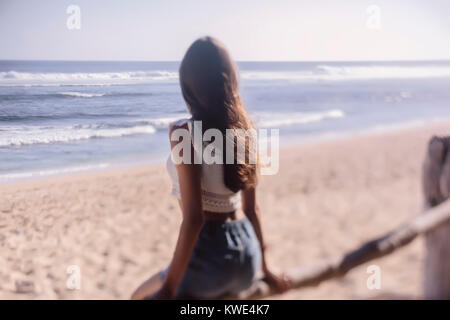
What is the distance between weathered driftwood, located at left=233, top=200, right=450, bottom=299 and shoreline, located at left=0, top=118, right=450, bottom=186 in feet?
21.4

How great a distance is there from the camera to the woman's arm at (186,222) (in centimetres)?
114

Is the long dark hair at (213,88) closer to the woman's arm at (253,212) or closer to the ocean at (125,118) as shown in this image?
the woman's arm at (253,212)

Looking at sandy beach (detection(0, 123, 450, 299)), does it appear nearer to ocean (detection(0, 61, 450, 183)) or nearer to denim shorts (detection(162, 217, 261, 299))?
denim shorts (detection(162, 217, 261, 299))

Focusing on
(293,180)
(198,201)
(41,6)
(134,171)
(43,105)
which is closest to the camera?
(198,201)

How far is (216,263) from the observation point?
47.6 inches

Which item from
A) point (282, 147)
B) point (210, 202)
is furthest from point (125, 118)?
point (210, 202)

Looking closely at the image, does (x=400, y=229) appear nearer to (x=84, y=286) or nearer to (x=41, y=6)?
(x=84, y=286)

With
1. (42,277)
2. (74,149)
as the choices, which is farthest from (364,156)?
(42,277)

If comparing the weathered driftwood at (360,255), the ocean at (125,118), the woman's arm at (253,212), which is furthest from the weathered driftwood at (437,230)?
the ocean at (125,118)

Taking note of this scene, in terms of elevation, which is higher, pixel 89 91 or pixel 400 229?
pixel 400 229

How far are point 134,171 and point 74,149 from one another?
2.16m

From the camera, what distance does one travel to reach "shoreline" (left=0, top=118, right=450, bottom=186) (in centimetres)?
700

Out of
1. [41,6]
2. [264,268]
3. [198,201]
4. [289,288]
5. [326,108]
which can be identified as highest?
[41,6]

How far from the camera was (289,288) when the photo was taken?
3.31 feet
